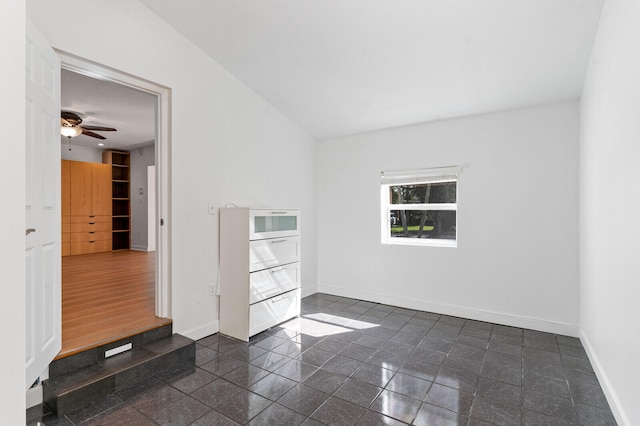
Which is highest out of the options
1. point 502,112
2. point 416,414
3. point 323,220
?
point 502,112

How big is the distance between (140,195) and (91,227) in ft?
3.81

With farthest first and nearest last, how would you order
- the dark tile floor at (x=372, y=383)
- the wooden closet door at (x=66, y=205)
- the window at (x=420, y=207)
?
the wooden closet door at (x=66, y=205) → the window at (x=420, y=207) → the dark tile floor at (x=372, y=383)

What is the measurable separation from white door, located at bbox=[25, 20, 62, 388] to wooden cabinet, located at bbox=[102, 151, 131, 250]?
5.98m

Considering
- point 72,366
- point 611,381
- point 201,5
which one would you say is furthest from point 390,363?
point 201,5

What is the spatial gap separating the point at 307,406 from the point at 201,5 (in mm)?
3035

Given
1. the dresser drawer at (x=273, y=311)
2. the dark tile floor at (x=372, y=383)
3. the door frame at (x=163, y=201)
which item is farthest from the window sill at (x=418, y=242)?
the door frame at (x=163, y=201)

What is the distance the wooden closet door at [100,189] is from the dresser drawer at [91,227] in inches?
8.4

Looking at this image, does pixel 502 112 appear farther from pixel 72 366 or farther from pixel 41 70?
pixel 72 366

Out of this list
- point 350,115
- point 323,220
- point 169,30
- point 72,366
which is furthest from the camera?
point 323,220

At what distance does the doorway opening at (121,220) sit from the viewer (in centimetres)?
260

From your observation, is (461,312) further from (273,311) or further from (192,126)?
(192,126)

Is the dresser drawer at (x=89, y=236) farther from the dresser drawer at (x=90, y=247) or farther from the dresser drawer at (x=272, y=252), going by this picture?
the dresser drawer at (x=272, y=252)

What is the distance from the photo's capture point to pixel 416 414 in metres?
1.96

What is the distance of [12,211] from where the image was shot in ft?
3.01
